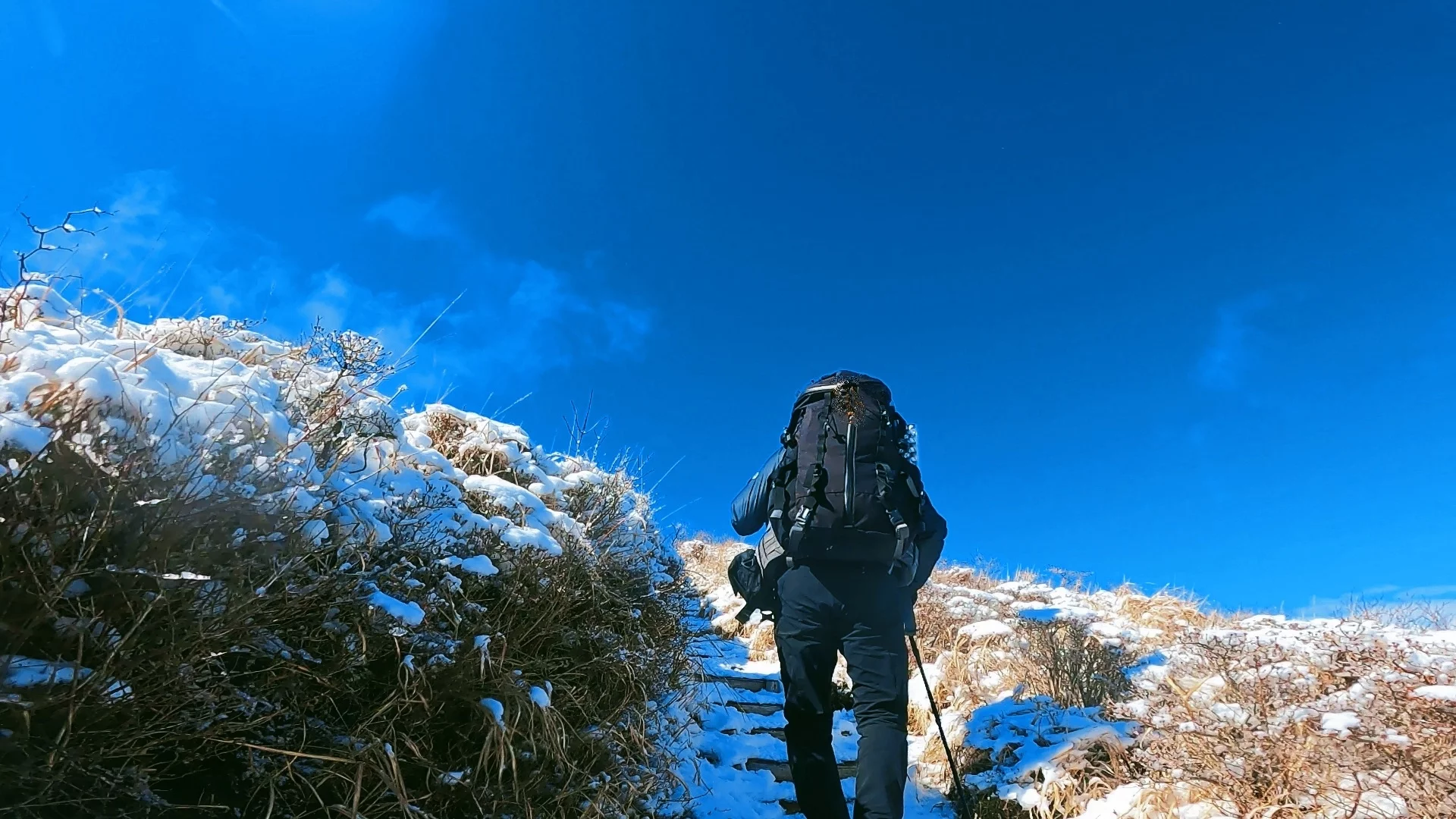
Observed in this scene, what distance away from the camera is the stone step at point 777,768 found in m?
4.99

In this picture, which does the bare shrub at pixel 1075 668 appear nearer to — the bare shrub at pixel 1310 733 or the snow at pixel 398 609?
the bare shrub at pixel 1310 733

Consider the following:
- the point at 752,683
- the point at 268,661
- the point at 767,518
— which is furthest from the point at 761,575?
the point at 752,683

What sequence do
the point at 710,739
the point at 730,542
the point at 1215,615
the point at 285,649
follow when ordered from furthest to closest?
the point at 730,542, the point at 1215,615, the point at 710,739, the point at 285,649

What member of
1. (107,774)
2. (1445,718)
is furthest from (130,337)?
(1445,718)

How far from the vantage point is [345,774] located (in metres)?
2.47

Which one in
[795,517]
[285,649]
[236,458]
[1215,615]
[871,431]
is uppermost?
[1215,615]

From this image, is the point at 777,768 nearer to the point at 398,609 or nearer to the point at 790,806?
the point at 790,806

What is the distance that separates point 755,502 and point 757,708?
9.51 feet

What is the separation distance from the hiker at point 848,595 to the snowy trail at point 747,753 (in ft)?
3.70

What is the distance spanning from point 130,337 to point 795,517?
2.84 m

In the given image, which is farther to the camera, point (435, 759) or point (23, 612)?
point (435, 759)

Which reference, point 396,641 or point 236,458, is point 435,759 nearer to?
point 396,641

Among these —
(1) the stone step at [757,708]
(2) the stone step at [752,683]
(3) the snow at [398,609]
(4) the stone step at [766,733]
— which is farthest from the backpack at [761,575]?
(2) the stone step at [752,683]

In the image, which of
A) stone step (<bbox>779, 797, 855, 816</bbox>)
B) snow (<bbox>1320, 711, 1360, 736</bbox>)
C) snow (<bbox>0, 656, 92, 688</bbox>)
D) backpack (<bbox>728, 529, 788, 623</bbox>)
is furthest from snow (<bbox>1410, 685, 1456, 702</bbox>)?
snow (<bbox>0, 656, 92, 688</bbox>)
